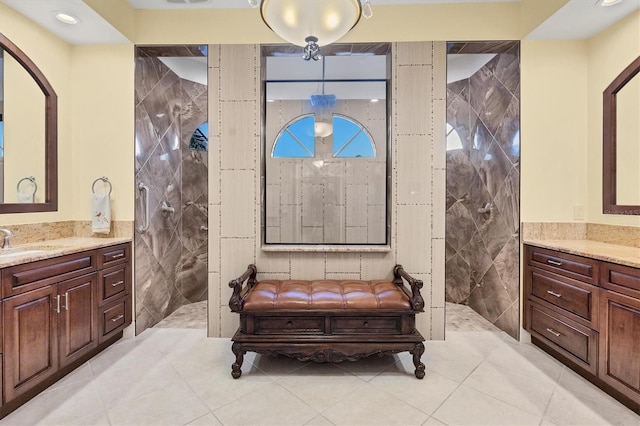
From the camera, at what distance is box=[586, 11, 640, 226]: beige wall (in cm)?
237

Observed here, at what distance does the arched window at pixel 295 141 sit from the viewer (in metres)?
4.51

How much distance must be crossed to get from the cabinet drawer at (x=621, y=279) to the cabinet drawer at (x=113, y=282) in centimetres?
359

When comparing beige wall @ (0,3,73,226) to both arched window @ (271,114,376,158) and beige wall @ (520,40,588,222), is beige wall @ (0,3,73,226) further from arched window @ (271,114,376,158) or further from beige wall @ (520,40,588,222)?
beige wall @ (520,40,588,222)

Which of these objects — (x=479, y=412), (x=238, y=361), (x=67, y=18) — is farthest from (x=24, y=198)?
(x=479, y=412)

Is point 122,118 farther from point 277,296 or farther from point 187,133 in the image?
point 277,296

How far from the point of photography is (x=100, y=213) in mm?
2717

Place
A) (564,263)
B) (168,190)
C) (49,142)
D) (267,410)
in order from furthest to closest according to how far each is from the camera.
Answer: (168,190)
(49,142)
(564,263)
(267,410)

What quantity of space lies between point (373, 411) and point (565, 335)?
1.59 m

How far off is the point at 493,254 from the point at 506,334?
77 cm

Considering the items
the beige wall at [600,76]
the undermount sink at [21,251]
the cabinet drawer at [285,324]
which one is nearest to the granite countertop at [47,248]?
the undermount sink at [21,251]

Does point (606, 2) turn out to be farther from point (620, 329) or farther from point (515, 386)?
point (515, 386)

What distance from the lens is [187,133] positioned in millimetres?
3793

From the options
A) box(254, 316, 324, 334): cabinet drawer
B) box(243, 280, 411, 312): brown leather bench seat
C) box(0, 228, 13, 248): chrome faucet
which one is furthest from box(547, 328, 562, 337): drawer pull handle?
box(0, 228, 13, 248): chrome faucet

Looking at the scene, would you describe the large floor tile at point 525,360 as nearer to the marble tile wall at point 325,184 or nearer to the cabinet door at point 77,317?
the marble tile wall at point 325,184
